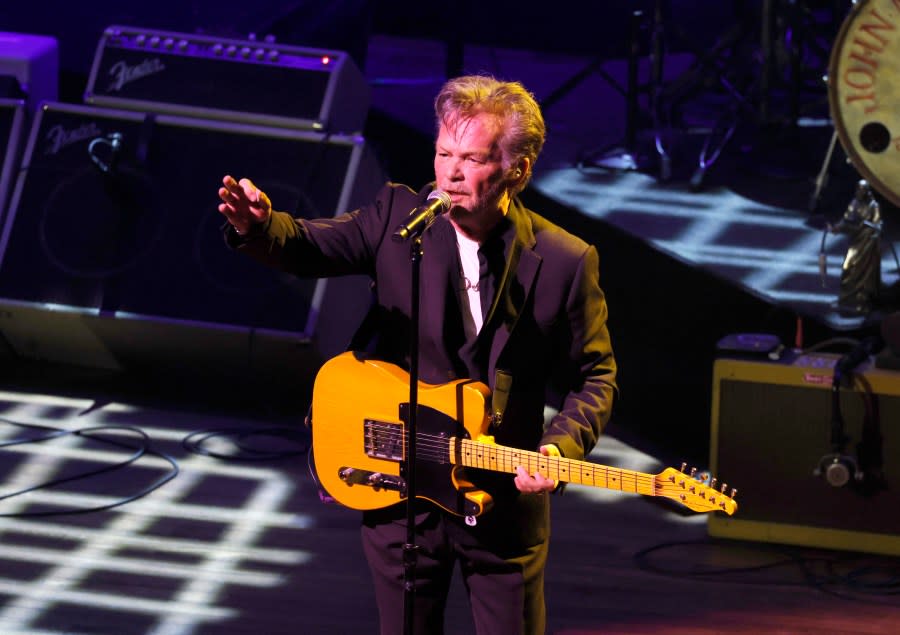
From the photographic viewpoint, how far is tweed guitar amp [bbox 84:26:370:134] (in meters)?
5.45

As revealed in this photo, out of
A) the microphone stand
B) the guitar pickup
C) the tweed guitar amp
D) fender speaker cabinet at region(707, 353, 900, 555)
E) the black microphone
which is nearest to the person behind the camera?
the black microphone

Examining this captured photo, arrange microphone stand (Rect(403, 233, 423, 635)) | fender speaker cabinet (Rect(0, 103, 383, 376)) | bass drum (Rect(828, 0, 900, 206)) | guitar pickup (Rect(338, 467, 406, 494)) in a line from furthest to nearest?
1. fender speaker cabinet (Rect(0, 103, 383, 376))
2. bass drum (Rect(828, 0, 900, 206))
3. guitar pickup (Rect(338, 467, 406, 494))
4. microphone stand (Rect(403, 233, 423, 635))

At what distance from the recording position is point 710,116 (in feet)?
22.4

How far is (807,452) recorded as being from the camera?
4.34 m

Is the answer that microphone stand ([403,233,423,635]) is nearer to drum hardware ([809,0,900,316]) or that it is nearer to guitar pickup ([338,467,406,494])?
guitar pickup ([338,467,406,494])

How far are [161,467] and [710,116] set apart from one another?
338 cm

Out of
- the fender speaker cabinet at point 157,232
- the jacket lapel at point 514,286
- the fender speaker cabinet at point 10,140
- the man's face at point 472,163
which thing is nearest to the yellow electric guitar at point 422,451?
the jacket lapel at point 514,286

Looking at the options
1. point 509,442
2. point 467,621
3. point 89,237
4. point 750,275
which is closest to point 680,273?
point 750,275

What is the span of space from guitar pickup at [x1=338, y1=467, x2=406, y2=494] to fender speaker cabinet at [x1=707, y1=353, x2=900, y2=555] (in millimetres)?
2136

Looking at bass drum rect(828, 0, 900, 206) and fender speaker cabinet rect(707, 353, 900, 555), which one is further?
fender speaker cabinet rect(707, 353, 900, 555)

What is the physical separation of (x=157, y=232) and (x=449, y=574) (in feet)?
10.5

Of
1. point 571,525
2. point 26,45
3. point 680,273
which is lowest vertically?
point 571,525

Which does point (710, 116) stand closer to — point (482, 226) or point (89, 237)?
point (89, 237)

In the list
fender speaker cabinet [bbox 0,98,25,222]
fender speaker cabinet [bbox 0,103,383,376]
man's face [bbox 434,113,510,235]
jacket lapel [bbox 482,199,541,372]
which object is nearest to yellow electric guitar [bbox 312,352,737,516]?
jacket lapel [bbox 482,199,541,372]
